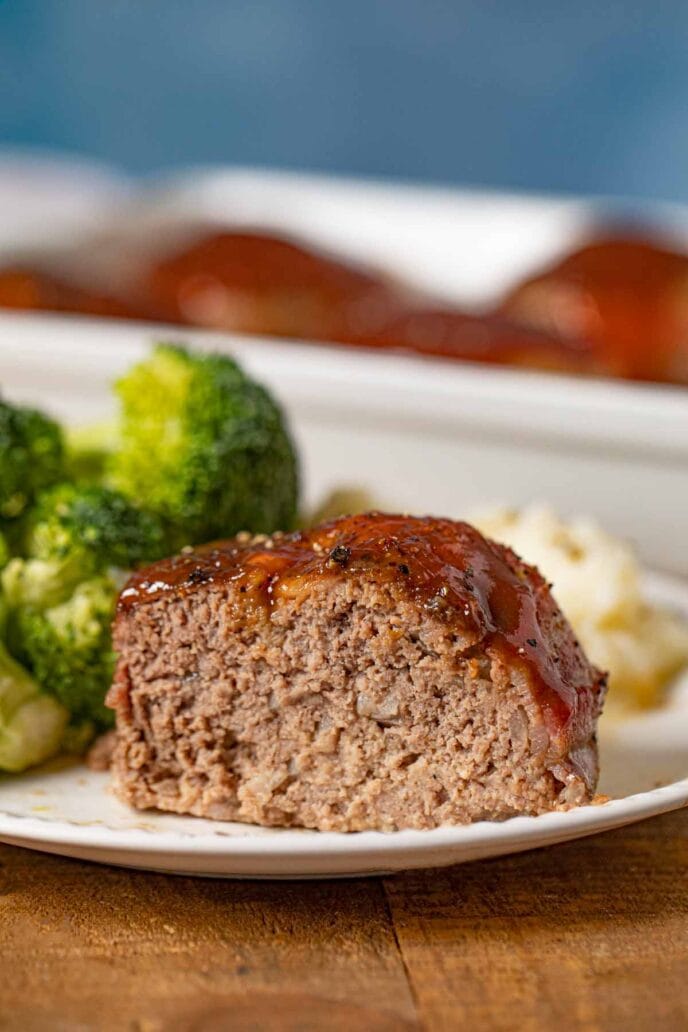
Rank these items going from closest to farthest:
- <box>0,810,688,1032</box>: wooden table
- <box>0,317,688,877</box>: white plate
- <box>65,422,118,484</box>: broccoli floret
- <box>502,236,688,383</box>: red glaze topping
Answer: <box>0,810,688,1032</box>: wooden table
<box>65,422,118,484</box>: broccoli floret
<box>0,317,688,877</box>: white plate
<box>502,236,688,383</box>: red glaze topping

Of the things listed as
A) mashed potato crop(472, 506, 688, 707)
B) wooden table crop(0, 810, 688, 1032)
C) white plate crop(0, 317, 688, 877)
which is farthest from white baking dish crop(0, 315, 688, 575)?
wooden table crop(0, 810, 688, 1032)

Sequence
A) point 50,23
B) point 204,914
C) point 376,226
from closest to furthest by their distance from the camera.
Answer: point 204,914 < point 376,226 < point 50,23

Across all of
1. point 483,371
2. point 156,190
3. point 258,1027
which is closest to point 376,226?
point 156,190

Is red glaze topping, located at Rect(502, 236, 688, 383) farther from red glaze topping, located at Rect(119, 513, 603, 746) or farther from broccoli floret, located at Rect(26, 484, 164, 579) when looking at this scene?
red glaze topping, located at Rect(119, 513, 603, 746)

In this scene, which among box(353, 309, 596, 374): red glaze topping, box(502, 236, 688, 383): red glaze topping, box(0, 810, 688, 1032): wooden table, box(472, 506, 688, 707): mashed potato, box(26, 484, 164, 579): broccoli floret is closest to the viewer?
box(0, 810, 688, 1032): wooden table

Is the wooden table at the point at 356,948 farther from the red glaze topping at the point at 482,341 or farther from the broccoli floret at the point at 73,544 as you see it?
the red glaze topping at the point at 482,341

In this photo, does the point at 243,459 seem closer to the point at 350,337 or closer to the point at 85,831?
the point at 85,831
